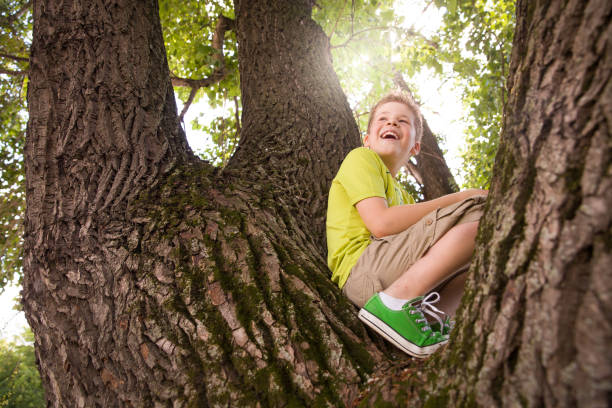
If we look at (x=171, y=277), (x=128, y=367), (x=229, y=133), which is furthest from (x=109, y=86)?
(x=229, y=133)

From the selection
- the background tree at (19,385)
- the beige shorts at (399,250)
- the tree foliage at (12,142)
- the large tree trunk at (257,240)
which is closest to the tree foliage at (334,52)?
the tree foliage at (12,142)

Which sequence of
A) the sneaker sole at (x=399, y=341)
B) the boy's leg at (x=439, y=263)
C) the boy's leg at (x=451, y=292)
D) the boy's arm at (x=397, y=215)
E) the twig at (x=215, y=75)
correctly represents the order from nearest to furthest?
the sneaker sole at (x=399, y=341) → the boy's leg at (x=439, y=263) → the boy's leg at (x=451, y=292) → the boy's arm at (x=397, y=215) → the twig at (x=215, y=75)

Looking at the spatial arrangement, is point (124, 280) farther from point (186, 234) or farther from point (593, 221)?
point (593, 221)

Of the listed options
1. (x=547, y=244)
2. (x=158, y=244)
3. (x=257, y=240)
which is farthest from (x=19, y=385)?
(x=547, y=244)

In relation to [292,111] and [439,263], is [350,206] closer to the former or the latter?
[439,263]

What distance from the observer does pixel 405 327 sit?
1.42 metres

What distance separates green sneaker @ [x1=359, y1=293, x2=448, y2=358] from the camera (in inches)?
55.4

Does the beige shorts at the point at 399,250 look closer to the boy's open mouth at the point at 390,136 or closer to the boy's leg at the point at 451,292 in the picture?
the boy's leg at the point at 451,292

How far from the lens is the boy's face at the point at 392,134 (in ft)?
8.27

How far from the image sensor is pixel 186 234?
1.67 meters

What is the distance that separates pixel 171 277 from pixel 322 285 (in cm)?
61

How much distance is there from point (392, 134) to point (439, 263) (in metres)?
1.22

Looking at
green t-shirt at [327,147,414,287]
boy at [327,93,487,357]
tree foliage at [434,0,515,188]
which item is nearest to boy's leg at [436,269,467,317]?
boy at [327,93,487,357]

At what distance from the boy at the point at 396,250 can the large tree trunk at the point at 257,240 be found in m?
0.13
